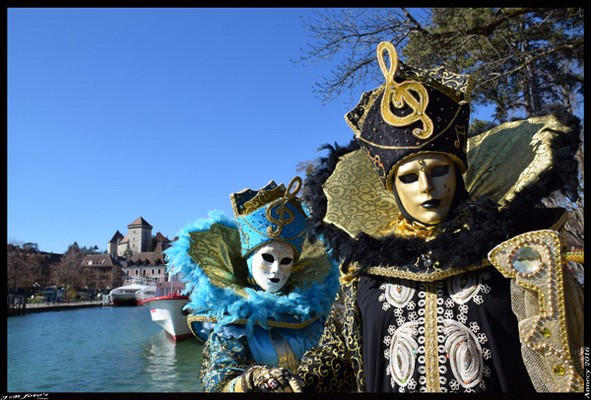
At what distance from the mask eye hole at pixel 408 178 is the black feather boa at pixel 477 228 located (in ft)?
0.56

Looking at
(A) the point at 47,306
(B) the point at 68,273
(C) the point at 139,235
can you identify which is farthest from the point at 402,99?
(C) the point at 139,235

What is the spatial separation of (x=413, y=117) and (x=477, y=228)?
0.44 meters

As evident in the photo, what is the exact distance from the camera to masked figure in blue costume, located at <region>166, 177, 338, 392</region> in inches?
149

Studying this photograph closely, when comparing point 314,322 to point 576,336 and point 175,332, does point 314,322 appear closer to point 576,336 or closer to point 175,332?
point 576,336

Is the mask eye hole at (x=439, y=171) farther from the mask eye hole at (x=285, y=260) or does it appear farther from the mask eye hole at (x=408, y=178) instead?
the mask eye hole at (x=285, y=260)

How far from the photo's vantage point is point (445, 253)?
163 centimetres

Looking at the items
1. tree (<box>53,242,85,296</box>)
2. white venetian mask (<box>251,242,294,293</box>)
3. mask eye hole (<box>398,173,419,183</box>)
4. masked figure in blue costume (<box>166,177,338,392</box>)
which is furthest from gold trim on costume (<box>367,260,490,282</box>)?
tree (<box>53,242,85,296</box>)

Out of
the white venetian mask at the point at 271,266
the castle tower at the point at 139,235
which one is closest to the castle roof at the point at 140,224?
the castle tower at the point at 139,235

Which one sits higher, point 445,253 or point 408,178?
point 408,178

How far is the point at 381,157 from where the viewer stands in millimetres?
1861

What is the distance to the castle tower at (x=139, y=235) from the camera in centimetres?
8941

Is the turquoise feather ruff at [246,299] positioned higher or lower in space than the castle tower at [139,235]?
lower

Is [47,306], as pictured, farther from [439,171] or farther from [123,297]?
[439,171]

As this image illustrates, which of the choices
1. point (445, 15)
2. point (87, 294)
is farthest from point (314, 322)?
point (87, 294)
